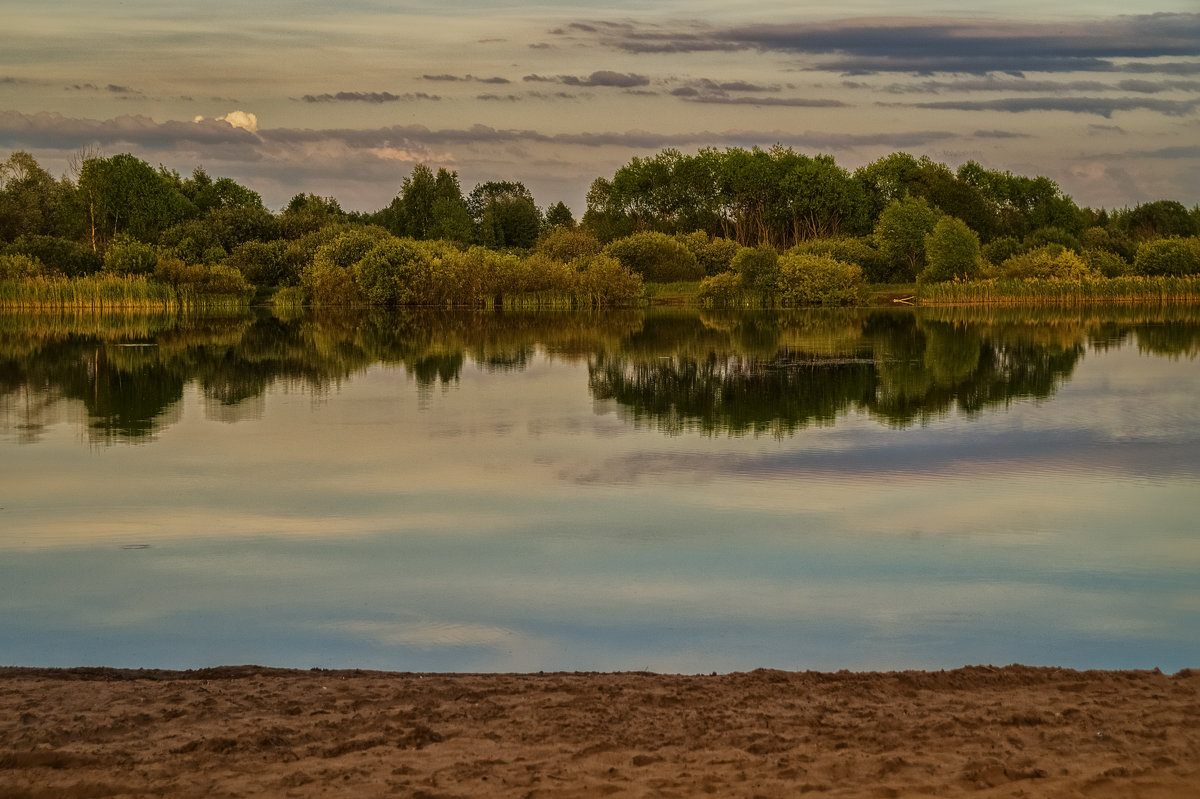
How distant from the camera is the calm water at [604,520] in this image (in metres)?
6.71

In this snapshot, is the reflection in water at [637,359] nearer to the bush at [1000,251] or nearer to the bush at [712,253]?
the bush at [712,253]

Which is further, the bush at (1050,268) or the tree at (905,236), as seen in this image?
the tree at (905,236)

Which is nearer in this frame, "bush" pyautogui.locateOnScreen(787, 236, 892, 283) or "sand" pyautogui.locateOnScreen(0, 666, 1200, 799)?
"sand" pyautogui.locateOnScreen(0, 666, 1200, 799)

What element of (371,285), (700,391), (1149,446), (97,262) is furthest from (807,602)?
(97,262)

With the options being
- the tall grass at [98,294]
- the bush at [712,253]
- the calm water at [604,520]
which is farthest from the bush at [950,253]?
the calm water at [604,520]

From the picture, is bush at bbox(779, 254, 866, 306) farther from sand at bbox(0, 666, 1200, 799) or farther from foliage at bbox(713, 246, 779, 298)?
sand at bbox(0, 666, 1200, 799)

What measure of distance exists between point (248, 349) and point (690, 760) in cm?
2605

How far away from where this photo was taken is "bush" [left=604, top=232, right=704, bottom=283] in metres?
64.9

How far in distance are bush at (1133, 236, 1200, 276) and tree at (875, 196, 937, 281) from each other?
11.2 metres

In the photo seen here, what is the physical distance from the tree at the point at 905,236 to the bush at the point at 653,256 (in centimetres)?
1084

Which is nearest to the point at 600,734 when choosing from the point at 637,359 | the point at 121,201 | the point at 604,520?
the point at 604,520

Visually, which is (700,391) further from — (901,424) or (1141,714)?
(1141,714)

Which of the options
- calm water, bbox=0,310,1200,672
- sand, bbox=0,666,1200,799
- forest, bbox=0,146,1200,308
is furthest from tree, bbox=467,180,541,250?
sand, bbox=0,666,1200,799

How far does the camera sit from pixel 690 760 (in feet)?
14.9
